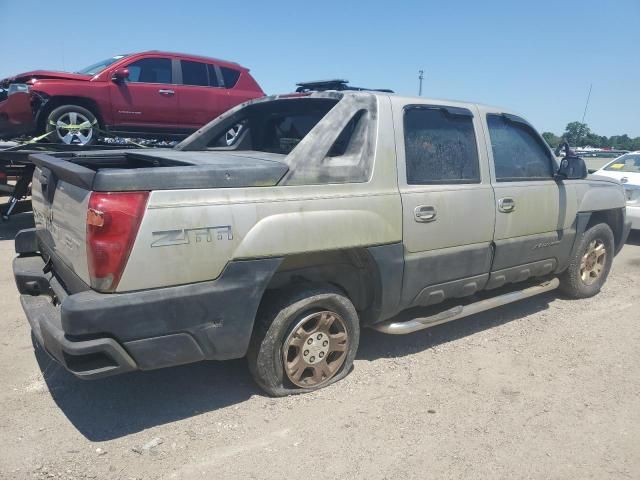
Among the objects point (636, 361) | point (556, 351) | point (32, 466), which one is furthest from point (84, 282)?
point (636, 361)

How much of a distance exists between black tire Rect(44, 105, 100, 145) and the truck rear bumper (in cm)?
550

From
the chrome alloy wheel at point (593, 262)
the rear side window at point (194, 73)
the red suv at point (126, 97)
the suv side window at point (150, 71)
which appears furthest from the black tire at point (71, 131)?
the chrome alloy wheel at point (593, 262)

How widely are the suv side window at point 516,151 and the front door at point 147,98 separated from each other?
631 cm

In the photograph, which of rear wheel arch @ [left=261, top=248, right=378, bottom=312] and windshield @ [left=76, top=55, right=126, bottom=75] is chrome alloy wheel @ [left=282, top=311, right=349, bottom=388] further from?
windshield @ [left=76, top=55, right=126, bottom=75]

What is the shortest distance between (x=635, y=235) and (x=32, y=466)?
10145mm

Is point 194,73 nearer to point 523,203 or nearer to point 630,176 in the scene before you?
point 523,203

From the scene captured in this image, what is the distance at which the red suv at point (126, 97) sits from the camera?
7.36m

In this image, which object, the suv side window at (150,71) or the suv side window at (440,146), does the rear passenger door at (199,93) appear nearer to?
the suv side window at (150,71)

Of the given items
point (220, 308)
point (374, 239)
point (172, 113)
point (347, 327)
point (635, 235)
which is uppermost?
point (172, 113)

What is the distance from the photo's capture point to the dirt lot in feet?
8.36

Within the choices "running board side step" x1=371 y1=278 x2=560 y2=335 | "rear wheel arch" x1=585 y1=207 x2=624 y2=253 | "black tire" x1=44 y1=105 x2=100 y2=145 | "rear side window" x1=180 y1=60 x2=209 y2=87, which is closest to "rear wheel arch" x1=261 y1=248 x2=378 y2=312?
"running board side step" x1=371 y1=278 x2=560 y2=335

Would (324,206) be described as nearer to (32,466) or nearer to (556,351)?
(32,466)

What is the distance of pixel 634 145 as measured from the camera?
52.4 ft

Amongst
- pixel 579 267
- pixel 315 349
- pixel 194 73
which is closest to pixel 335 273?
pixel 315 349
